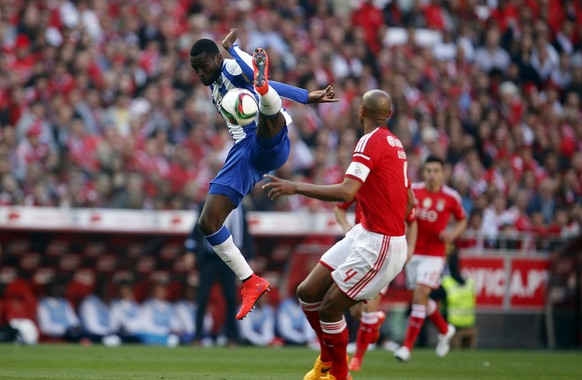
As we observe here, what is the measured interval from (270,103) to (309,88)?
36.0ft

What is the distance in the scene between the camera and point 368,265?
30.1 feet

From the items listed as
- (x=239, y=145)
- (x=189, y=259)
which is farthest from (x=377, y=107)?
(x=189, y=259)

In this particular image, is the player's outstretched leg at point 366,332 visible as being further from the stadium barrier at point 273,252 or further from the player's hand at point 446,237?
the stadium barrier at point 273,252

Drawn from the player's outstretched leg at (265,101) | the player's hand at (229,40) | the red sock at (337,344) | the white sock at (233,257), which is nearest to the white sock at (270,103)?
the player's outstretched leg at (265,101)

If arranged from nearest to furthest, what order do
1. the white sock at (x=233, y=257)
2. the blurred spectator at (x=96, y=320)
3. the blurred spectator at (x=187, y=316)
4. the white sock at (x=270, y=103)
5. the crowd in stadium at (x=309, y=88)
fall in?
the white sock at (x=270, y=103) < the white sock at (x=233, y=257) < the blurred spectator at (x=96, y=320) < the crowd in stadium at (x=309, y=88) < the blurred spectator at (x=187, y=316)

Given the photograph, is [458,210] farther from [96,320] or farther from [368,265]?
[96,320]

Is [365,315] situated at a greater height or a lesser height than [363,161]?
lesser

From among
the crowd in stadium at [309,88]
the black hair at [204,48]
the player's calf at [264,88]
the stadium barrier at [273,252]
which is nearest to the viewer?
the player's calf at [264,88]

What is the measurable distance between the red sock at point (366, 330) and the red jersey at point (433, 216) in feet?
5.77

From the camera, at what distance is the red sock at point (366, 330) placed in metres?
12.7

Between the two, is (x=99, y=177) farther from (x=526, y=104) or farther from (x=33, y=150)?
(x=526, y=104)

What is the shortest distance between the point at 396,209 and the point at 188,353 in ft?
20.2

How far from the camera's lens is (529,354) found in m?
16.7

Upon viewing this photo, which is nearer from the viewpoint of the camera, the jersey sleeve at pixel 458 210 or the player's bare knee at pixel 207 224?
the player's bare knee at pixel 207 224
